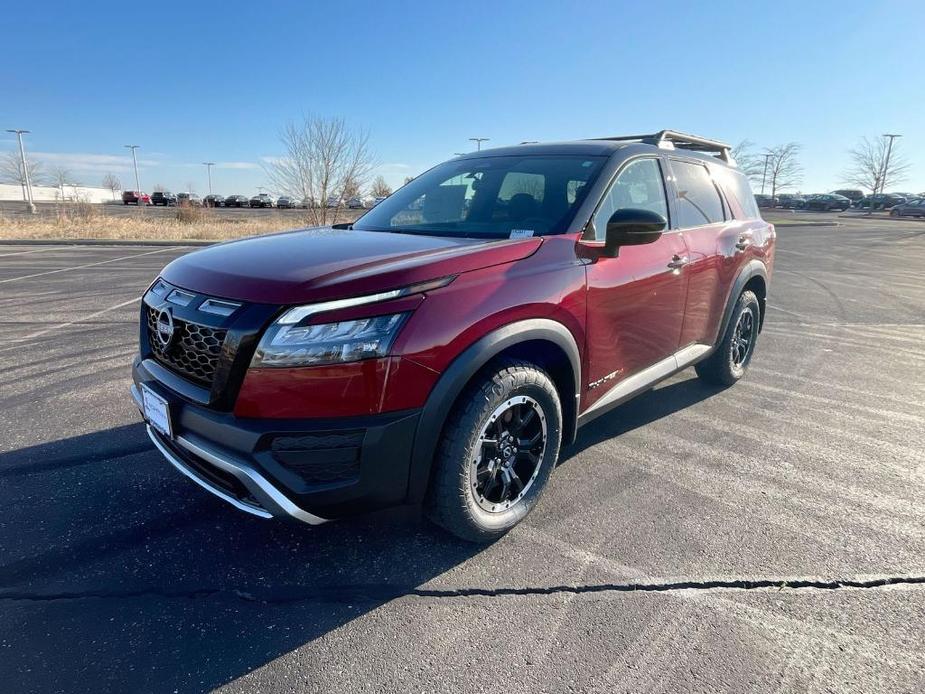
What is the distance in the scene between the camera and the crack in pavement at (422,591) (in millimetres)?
2391

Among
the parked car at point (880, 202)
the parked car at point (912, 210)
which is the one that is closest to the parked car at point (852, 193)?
the parked car at point (880, 202)

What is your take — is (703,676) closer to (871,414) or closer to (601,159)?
(601,159)

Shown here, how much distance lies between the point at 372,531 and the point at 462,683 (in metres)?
1.03

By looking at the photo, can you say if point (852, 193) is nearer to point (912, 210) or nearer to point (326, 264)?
point (912, 210)

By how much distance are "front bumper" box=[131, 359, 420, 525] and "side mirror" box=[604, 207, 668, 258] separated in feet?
4.78

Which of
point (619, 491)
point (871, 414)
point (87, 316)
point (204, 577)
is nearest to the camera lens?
point (204, 577)

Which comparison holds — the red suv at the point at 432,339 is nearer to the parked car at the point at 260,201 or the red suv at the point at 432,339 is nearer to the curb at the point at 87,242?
the curb at the point at 87,242

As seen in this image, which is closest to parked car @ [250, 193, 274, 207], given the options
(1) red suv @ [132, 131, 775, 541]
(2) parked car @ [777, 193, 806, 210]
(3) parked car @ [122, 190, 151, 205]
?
(3) parked car @ [122, 190, 151, 205]

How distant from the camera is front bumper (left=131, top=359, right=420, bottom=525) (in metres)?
2.14

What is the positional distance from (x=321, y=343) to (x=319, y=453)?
41cm

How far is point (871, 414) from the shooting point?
449 cm

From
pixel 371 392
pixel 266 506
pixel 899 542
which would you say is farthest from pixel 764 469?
pixel 266 506

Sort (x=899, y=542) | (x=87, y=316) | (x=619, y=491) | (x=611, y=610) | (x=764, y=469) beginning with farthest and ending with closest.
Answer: (x=87, y=316)
(x=764, y=469)
(x=619, y=491)
(x=899, y=542)
(x=611, y=610)

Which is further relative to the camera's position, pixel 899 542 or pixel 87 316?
pixel 87 316
